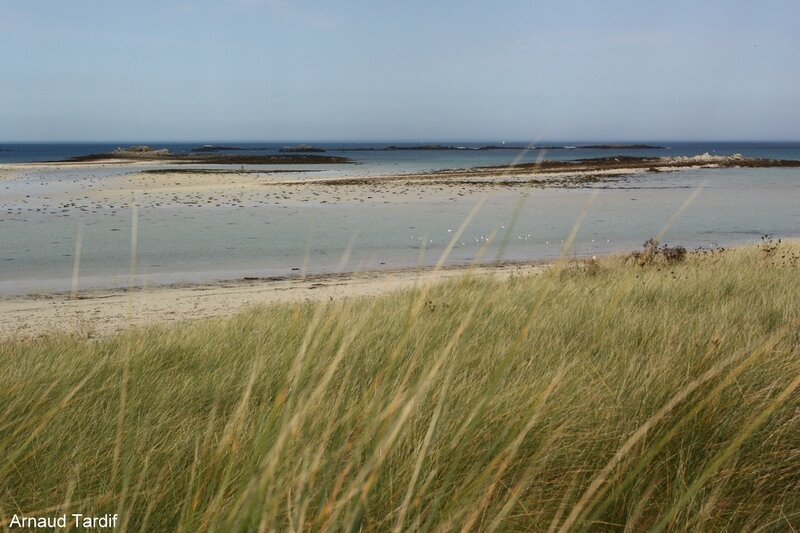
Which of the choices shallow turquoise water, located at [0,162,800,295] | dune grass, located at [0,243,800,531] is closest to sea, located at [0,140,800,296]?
shallow turquoise water, located at [0,162,800,295]

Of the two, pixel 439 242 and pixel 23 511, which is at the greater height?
pixel 23 511

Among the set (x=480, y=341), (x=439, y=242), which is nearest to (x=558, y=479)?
(x=480, y=341)

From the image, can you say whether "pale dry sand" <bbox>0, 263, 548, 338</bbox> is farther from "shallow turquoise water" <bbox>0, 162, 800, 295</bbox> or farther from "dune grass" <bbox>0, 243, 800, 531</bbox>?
"dune grass" <bbox>0, 243, 800, 531</bbox>

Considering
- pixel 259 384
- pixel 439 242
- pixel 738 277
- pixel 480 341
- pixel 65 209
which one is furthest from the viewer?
pixel 65 209

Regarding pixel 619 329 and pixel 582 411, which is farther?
pixel 619 329

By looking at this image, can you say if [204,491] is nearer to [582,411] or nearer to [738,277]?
[582,411]

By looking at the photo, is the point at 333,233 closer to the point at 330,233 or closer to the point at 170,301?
the point at 330,233

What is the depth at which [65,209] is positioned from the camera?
2291cm

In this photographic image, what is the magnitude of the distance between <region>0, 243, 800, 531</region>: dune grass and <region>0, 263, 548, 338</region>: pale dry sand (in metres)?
A: 3.34

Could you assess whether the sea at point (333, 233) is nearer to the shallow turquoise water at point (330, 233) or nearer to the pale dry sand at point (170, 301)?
the shallow turquoise water at point (330, 233)

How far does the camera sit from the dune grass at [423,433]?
2145mm

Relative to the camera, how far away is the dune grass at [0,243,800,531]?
7.04ft

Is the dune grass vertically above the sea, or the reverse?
the dune grass

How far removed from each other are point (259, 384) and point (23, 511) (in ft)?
5.42
